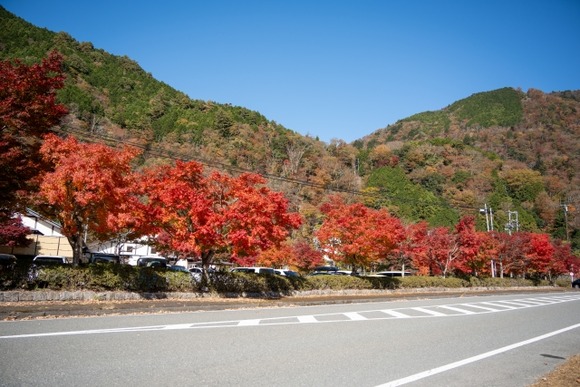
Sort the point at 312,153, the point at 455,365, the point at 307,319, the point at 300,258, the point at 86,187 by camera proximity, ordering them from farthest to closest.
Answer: the point at 312,153, the point at 300,258, the point at 86,187, the point at 307,319, the point at 455,365

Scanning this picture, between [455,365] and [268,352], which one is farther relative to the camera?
[268,352]

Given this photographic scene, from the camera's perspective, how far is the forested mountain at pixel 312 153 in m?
55.2

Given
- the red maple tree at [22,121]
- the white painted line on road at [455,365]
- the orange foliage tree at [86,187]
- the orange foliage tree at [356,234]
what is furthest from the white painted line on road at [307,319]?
the orange foliage tree at [356,234]

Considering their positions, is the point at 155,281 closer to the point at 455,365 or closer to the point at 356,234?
the point at 356,234

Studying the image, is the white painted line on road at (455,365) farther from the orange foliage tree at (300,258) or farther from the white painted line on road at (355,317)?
the orange foliage tree at (300,258)

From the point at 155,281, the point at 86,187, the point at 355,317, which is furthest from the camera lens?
the point at 155,281

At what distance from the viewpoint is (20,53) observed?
2133 inches

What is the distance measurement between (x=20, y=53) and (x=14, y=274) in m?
57.1

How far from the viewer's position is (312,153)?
6656 centimetres

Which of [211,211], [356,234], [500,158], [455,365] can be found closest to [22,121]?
[211,211]

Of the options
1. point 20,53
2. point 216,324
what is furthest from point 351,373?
point 20,53

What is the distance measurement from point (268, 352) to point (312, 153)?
6139 cm

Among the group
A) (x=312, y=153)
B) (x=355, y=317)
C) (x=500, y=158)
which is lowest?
(x=355, y=317)

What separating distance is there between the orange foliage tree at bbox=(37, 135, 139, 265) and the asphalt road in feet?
14.7
